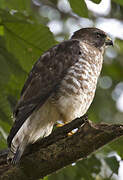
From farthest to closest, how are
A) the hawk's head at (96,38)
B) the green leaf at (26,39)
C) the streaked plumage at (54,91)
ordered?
the hawk's head at (96,38)
the green leaf at (26,39)
the streaked plumage at (54,91)

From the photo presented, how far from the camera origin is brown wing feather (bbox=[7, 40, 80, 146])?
12.6 feet

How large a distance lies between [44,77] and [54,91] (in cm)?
24

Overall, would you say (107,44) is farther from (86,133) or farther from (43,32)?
(86,133)

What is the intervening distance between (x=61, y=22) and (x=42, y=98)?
15.8 ft

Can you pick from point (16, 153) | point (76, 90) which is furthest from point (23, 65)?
point (16, 153)

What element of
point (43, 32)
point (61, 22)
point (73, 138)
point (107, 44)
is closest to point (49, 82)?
point (43, 32)

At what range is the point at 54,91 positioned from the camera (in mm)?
4066

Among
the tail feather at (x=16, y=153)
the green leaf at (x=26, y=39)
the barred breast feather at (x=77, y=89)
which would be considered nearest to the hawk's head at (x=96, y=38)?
the barred breast feather at (x=77, y=89)

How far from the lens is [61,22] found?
8.56 metres

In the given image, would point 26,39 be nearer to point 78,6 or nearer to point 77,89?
point 77,89

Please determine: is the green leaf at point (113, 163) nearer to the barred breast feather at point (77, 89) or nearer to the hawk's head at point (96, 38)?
the barred breast feather at point (77, 89)

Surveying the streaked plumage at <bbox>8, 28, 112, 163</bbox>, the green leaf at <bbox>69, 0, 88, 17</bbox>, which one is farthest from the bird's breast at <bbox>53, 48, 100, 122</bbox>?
the green leaf at <bbox>69, 0, 88, 17</bbox>

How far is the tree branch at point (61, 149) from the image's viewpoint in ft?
10.9

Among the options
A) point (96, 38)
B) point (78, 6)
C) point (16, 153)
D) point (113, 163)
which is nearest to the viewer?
point (78, 6)
